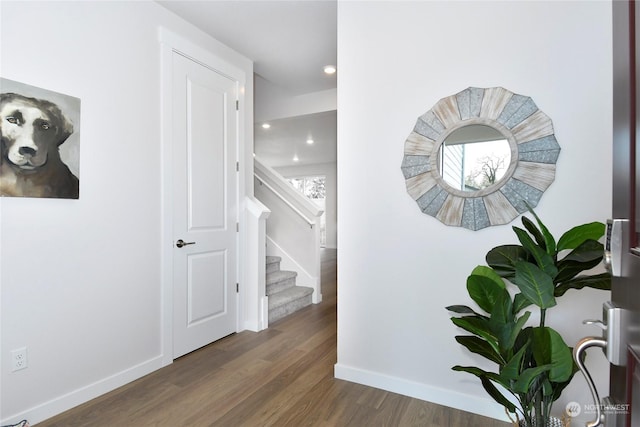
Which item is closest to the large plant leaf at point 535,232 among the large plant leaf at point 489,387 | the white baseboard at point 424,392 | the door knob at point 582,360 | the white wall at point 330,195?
the large plant leaf at point 489,387

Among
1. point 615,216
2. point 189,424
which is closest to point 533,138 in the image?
point 615,216

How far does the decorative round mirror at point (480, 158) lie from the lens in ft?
5.82

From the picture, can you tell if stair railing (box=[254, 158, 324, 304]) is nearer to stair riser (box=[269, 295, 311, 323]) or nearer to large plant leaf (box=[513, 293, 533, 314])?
stair riser (box=[269, 295, 311, 323])

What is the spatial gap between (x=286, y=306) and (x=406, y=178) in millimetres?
2269

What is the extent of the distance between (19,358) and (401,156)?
242 centimetres

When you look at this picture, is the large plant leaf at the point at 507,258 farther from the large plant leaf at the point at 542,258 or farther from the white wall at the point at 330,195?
the white wall at the point at 330,195

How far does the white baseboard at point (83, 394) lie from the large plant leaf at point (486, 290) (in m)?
2.25

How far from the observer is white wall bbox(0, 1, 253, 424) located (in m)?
1.78

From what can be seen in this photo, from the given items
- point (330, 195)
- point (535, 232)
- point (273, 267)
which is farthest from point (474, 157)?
point (330, 195)

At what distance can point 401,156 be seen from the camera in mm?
2113

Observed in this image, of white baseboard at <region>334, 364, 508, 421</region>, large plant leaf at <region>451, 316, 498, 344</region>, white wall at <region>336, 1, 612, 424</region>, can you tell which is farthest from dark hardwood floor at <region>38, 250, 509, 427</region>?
large plant leaf at <region>451, 316, 498, 344</region>

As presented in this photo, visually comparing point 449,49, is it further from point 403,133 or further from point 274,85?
point 274,85

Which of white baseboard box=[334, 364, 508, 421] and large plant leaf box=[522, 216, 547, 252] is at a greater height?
large plant leaf box=[522, 216, 547, 252]

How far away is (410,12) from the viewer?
209cm
